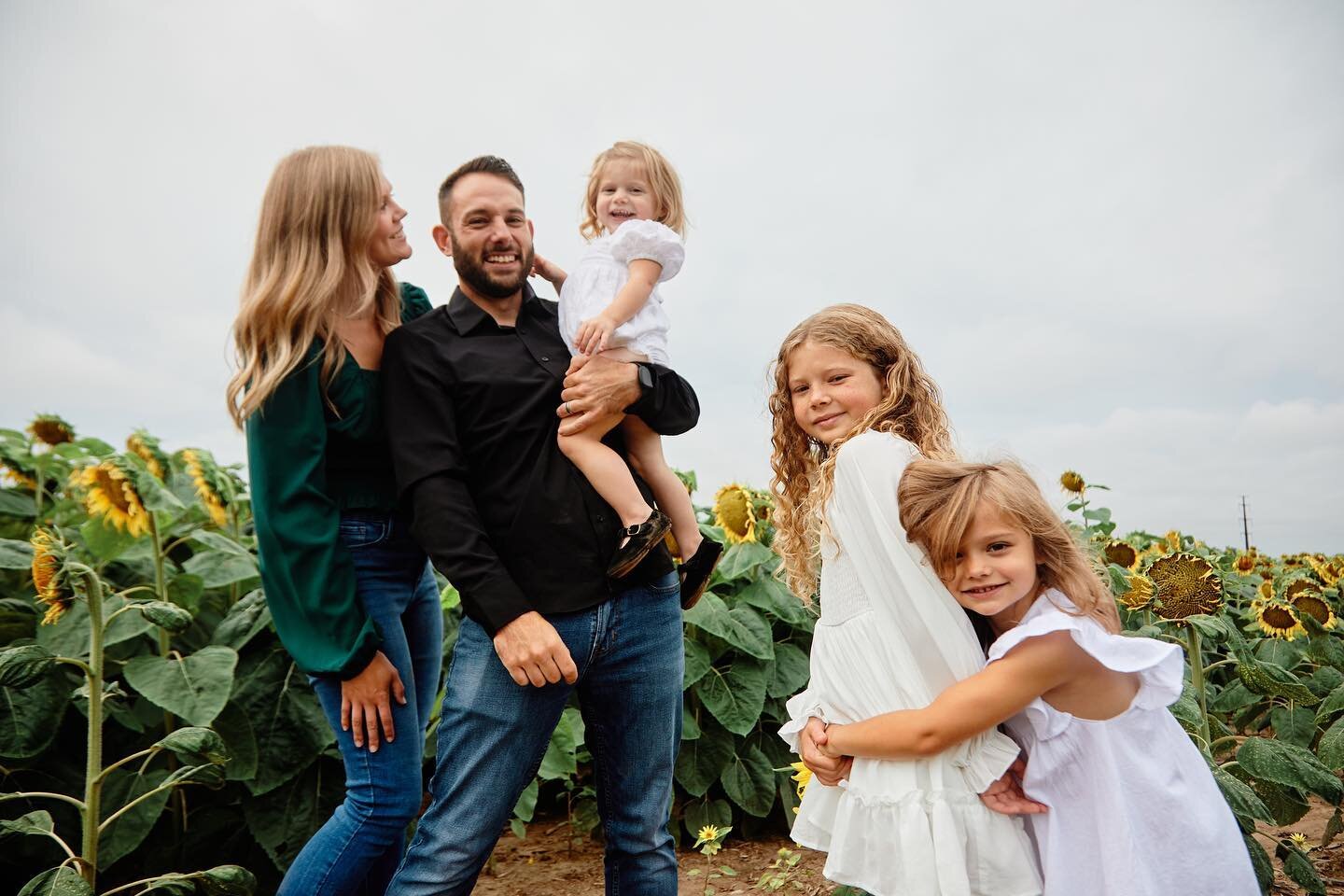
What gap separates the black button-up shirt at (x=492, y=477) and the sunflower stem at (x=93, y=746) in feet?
3.53

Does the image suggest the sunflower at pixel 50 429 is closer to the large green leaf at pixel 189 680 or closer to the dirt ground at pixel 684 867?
the large green leaf at pixel 189 680

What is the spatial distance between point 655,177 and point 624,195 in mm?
114

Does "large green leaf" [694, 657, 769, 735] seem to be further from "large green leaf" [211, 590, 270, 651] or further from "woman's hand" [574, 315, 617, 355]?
"woman's hand" [574, 315, 617, 355]

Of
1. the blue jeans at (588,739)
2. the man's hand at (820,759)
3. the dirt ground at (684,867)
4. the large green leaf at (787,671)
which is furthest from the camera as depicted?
the large green leaf at (787,671)

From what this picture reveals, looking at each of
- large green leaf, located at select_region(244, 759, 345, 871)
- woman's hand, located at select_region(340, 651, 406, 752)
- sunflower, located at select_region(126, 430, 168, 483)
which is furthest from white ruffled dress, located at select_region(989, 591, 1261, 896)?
sunflower, located at select_region(126, 430, 168, 483)

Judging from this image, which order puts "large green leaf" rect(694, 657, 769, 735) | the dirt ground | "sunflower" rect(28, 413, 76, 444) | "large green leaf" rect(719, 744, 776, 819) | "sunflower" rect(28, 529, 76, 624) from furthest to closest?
1. "sunflower" rect(28, 413, 76, 444)
2. "large green leaf" rect(719, 744, 776, 819)
3. "large green leaf" rect(694, 657, 769, 735)
4. the dirt ground
5. "sunflower" rect(28, 529, 76, 624)

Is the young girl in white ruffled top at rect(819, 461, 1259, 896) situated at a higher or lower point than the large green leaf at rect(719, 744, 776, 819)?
higher

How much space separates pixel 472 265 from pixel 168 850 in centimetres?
211

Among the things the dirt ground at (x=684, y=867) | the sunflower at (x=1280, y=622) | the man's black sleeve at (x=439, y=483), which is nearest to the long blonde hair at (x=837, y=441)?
the man's black sleeve at (x=439, y=483)

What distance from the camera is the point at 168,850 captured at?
2.96m

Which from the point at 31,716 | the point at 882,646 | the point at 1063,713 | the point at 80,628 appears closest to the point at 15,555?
the point at 80,628

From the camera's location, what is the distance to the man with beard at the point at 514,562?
193 cm

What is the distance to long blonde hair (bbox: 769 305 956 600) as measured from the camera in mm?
1859

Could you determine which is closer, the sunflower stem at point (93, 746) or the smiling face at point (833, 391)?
→ the smiling face at point (833, 391)
